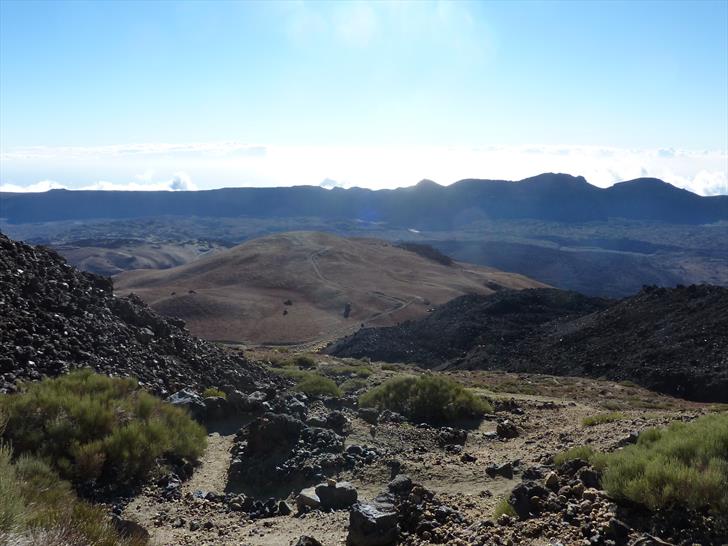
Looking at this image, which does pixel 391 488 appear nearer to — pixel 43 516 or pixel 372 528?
pixel 372 528

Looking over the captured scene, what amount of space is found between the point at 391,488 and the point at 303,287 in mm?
59357

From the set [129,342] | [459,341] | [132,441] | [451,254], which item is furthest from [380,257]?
[132,441]

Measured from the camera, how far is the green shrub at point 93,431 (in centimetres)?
722

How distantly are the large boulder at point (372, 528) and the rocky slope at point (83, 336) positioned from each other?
6.15 m

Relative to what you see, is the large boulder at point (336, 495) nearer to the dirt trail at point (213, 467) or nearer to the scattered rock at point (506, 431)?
the dirt trail at point (213, 467)

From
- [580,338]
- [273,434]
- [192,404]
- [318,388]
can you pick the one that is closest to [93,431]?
[273,434]

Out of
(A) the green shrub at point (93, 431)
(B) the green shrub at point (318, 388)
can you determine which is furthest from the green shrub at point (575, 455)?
(B) the green shrub at point (318, 388)

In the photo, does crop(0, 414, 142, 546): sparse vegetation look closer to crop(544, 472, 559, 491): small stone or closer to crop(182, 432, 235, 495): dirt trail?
crop(182, 432, 235, 495): dirt trail

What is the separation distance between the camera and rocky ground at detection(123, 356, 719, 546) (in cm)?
573

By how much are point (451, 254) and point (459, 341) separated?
364ft

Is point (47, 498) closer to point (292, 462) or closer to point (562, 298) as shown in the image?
point (292, 462)

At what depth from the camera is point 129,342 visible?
13.6 meters

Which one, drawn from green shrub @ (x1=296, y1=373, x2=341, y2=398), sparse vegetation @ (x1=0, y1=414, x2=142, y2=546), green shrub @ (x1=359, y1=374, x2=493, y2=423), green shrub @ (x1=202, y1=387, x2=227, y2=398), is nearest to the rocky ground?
green shrub @ (x1=359, y1=374, x2=493, y2=423)

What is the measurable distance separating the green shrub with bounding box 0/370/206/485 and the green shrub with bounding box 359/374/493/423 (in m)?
5.03
